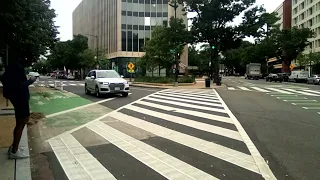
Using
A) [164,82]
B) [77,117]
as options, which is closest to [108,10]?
[164,82]

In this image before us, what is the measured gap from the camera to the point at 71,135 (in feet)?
28.1

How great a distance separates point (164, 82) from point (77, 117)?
24345 mm

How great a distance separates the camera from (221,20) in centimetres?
3912

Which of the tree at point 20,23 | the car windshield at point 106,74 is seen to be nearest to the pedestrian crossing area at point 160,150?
the tree at point 20,23

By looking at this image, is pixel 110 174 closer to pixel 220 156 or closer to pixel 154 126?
pixel 220 156

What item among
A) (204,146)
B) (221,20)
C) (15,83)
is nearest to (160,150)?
(204,146)

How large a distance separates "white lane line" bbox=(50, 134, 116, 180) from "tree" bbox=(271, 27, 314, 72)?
208 ft

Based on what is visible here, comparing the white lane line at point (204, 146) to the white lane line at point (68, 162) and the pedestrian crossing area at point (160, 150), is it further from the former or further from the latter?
the white lane line at point (68, 162)

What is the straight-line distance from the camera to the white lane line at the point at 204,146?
19.9 feet

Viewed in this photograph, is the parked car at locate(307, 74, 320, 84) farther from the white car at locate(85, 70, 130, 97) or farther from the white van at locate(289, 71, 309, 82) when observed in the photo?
the white car at locate(85, 70, 130, 97)

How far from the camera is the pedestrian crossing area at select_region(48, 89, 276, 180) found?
545 centimetres

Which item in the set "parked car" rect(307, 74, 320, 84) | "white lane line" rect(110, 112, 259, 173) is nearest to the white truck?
"parked car" rect(307, 74, 320, 84)

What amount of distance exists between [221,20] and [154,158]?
3482cm

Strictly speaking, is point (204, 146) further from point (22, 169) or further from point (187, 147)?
point (22, 169)
